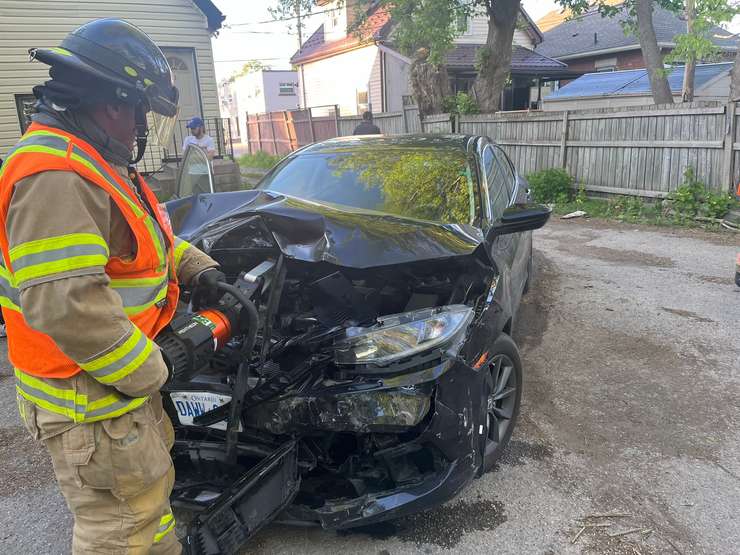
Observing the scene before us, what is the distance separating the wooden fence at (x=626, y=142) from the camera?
26.9 feet

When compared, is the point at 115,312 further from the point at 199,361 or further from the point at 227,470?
the point at 227,470

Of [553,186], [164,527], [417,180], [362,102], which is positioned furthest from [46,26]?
[362,102]

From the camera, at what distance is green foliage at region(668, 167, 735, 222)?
321 inches

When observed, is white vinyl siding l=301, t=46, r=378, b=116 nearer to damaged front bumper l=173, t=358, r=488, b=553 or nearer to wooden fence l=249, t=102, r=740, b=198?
wooden fence l=249, t=102, r=740, b=198

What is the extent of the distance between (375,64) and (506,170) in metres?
17.0

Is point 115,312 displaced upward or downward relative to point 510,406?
upward

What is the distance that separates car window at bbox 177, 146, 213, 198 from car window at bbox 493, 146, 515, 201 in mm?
2410

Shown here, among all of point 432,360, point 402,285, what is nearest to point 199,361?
point 432,360

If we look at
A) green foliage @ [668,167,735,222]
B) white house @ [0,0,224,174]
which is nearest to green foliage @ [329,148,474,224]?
green foliage @ [668,167,735,222]

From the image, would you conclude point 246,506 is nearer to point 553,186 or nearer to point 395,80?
point 553,186

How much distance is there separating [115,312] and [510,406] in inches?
85.6

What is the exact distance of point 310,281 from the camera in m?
2.60

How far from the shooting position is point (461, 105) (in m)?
12.6

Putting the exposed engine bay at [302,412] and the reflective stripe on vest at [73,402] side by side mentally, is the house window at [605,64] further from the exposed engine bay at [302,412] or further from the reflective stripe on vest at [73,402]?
the reflective stripe on vest at [73,402]
